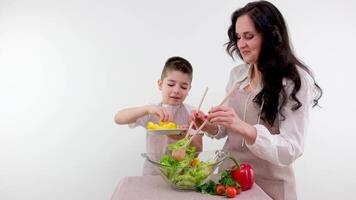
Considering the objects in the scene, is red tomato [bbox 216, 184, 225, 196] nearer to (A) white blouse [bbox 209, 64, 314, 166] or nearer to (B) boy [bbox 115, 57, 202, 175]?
(A) white blouse [bbox 209, 64, 314, 166]

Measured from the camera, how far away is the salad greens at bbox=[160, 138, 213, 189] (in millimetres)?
1212

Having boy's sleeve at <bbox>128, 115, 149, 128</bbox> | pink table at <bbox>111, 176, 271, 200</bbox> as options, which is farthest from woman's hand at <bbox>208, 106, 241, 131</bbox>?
boy's sleeve at <bbox>128, 115, 149, 128</bbox>

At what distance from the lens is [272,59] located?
4.90 ft

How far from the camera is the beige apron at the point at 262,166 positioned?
1500mm

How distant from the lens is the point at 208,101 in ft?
8.09

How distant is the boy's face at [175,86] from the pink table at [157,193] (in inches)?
22.5

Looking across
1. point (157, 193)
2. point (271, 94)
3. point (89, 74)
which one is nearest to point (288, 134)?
point (271, 94)

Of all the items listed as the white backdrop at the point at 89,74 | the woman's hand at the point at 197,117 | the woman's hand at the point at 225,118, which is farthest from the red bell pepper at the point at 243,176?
the white backdrop at the point at 89,74

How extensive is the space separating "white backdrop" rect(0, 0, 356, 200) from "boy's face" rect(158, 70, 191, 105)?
59 centimetres

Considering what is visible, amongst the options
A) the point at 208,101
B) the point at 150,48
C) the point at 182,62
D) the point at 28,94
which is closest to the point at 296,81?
the point at 182,62

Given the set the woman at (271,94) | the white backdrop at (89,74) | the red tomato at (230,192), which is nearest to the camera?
the red tomato at (230,192)

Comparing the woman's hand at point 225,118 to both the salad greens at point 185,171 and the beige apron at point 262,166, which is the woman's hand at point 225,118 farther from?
the beige apron at point 262,166

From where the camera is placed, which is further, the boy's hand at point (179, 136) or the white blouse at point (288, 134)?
the boy's hand at point (179, 136)

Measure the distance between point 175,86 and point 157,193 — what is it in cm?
71
